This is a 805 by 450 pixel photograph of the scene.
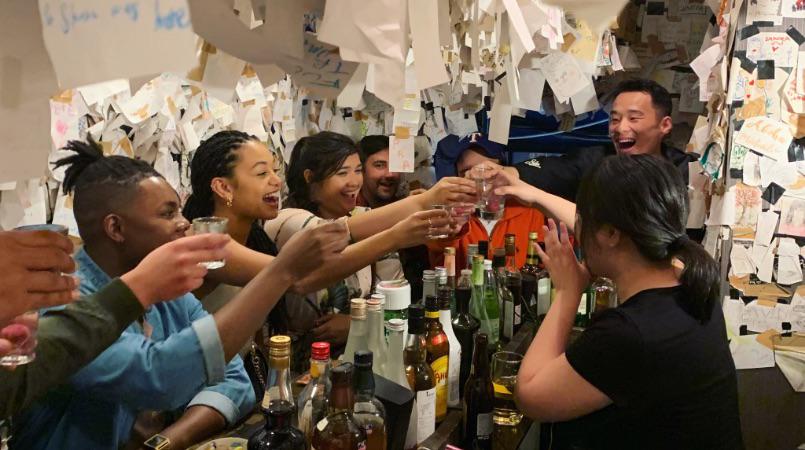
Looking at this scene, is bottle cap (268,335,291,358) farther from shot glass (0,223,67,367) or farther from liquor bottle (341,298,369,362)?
shot glass (0,223,67,367)

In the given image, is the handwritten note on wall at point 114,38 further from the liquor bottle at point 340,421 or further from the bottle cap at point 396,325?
the bottle cap at point 396,325

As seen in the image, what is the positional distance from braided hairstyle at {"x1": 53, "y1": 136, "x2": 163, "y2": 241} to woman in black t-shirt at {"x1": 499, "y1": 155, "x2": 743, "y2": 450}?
983mm

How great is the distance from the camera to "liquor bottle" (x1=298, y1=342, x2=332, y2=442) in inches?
40.1

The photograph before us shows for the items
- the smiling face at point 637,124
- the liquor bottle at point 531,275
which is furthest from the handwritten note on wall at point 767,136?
the liquor bottle at point 531,275

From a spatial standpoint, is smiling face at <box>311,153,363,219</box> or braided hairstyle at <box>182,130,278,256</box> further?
smiling face at <box>311,153,363,219</box>

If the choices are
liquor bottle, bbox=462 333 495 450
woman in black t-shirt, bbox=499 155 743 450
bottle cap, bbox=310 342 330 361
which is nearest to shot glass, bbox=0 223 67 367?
bottle cap, bbox=310 342 330 361

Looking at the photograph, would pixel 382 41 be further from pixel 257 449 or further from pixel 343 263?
pixel 343 263

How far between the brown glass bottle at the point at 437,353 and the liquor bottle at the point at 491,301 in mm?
465

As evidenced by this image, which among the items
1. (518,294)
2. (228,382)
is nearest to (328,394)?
(228,382)

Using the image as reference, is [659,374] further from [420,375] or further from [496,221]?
[496,221]

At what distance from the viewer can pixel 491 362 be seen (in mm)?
1524

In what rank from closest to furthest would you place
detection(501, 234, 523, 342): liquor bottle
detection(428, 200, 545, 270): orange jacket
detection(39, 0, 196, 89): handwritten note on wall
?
detection(39, 0, 196, 89): handwritten note on wall
detection(501, 234, 523, 342): liquor bottle
detection(428, 200, 545, 270): orange jacket

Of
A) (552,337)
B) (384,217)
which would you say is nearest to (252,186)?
(384,217)

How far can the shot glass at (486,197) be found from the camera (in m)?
1.90
